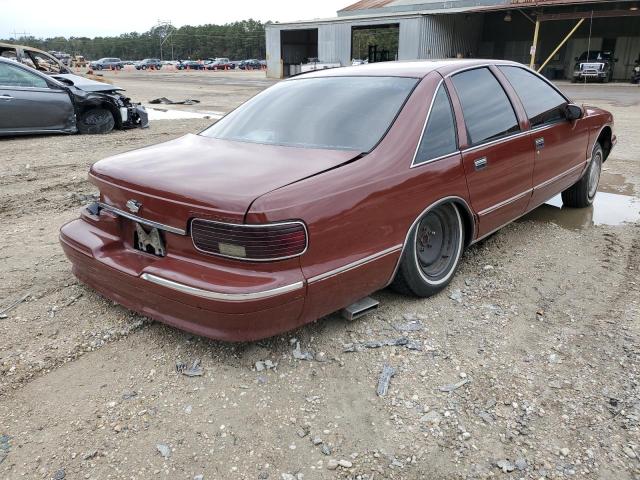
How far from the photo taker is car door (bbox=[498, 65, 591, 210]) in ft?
14.0

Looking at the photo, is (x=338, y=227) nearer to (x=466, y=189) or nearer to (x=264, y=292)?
(x=264, y=292)

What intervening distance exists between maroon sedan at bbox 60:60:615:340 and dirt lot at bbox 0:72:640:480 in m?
0.29

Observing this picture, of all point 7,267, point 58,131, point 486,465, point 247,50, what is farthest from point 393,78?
point 247,50

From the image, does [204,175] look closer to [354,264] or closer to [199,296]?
[199,296]

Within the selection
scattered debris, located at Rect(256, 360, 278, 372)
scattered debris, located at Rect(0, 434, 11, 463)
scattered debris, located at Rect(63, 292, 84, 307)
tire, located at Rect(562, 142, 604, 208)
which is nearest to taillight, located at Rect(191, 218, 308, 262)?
scattered debris, located at Rect(256, 360, 278, 372)

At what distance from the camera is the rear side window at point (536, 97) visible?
4254mm

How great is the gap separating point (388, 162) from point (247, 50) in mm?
105589

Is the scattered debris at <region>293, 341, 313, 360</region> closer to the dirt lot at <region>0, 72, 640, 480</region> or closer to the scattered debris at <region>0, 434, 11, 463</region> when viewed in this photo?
the dirt lot at <region>0, 72, 640, 480</region>

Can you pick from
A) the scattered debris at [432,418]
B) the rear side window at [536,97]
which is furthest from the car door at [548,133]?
the scattered debris at [432,418]

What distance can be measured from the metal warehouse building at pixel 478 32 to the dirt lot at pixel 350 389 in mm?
26707

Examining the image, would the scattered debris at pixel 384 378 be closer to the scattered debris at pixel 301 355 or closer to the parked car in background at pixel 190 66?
the scattered debris at pixel 301 355

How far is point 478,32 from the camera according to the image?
36.1m

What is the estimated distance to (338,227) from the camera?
8.69 feet

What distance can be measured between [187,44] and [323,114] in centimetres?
11842
